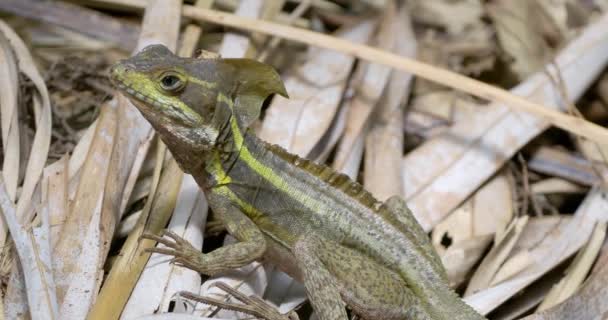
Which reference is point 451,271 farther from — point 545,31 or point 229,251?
point 545,31

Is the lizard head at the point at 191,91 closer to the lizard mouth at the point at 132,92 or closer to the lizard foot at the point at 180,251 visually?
the lizard mouth at the point at 132,92

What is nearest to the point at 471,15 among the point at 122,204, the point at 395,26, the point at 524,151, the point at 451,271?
the point at 395,26

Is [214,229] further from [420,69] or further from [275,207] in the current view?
[420,69]

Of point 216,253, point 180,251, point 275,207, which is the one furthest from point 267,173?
point 180,251

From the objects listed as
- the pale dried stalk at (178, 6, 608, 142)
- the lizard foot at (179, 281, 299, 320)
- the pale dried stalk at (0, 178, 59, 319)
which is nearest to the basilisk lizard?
the lizard foot at (179, 281, 299, 320)

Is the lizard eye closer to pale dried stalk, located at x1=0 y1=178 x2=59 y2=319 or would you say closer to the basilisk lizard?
the basilisk lizard

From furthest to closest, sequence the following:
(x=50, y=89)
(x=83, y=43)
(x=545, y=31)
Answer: (x=545, y=31) < (x=83, y=43) < (x=50, y=89)

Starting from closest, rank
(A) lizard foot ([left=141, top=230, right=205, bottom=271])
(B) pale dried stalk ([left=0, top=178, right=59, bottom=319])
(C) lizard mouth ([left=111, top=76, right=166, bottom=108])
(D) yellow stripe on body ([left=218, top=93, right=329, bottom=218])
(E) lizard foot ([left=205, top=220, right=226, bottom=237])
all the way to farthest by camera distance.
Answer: (B) pale dried stalk ([left=0, top=178, right=59, bottom=319]), (C) lizard mouth ([left=111, top=76, right=166, bottom=108]), (A) lizard foot ([left=141, top=230, right=205, bottom=271]), (D) yellow stripe on body ([left=218, top=93, right=329, bottom=218]), (E) lizard foot ([left=205, top=220, right=226, bottom=237])
